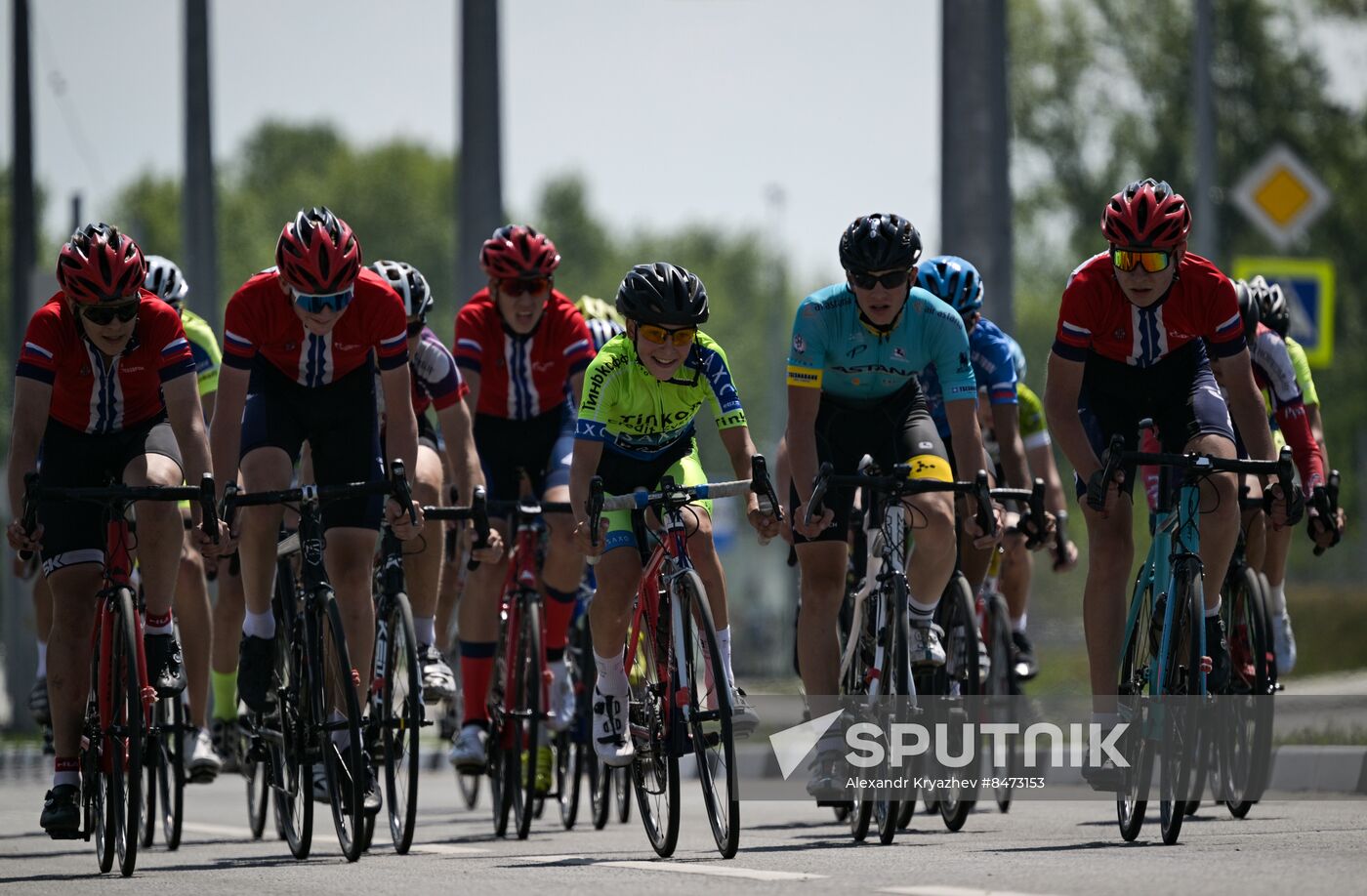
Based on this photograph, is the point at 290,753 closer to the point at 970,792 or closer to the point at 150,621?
the point at 150,621

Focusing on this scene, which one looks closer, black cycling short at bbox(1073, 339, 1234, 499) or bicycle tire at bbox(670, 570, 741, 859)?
bicycle tire at bbox(670, 570, 741, 859)

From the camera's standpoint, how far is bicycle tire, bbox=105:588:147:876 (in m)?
9.37

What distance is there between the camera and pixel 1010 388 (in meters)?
12.1

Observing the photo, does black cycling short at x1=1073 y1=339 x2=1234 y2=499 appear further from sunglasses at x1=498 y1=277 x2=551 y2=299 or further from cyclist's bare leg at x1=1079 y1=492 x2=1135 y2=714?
sunglasses at x1=498 y1=277 x2=551 y2=299

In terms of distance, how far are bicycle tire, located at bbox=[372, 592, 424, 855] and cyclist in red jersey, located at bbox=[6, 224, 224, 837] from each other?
35.0 inches

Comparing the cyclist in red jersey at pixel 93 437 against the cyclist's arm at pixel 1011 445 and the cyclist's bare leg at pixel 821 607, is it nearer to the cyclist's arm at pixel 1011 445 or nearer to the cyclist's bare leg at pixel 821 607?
the cyclist's bare leg at pixel 821 607

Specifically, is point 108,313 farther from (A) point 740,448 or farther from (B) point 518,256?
(B) point 518,256

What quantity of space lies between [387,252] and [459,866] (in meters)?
102

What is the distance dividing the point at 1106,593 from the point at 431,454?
3864 millimetres

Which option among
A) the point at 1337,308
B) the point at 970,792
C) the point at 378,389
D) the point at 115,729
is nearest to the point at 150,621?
the point at 115,729

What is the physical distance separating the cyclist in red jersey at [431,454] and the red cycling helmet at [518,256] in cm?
38

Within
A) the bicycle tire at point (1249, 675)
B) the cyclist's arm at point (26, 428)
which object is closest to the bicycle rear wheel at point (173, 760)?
the cyclist's arm at point (26, 428)

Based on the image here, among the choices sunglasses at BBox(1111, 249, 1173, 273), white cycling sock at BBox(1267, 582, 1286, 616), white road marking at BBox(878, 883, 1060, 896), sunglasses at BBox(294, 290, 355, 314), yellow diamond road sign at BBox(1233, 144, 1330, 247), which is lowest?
white road marking at BBox(878, 883, 1060, 896)

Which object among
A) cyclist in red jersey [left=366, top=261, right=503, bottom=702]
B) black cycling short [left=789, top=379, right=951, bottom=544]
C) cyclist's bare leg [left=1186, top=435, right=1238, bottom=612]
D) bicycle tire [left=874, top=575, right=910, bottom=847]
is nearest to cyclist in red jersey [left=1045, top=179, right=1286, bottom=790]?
cyclist's bare leg [left=1186, top=435, right=1238, bottom=612]
